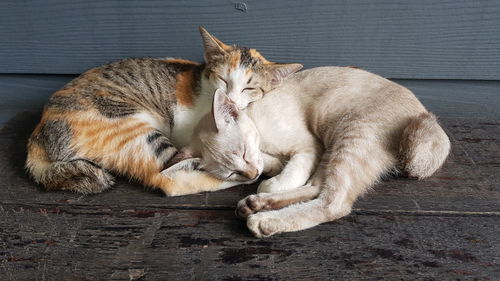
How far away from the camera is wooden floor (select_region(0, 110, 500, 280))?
112cm

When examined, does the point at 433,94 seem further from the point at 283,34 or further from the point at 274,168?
the point at 274,168

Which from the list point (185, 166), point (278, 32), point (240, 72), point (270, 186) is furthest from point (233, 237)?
point (278, 32)

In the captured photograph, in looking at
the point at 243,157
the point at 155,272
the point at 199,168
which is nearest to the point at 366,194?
the point at 243,157

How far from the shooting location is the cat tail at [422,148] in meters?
1.38

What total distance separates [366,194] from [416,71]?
87 centimetres

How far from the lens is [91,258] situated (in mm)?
1157

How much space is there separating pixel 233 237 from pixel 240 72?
0.72 metres

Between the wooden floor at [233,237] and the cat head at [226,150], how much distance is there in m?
0.07

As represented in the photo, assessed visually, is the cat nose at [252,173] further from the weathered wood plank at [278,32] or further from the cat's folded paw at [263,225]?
the weathered wood plank at [278,32]

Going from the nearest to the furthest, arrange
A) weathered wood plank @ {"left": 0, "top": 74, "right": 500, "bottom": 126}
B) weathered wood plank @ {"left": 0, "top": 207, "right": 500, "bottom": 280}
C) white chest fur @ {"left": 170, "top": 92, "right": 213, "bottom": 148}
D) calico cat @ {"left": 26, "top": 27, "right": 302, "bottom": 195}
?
weathered wood plank @ {"left": 0, "top": 207, "right": 500, "bottom": 280}, calico cat @ {"left": 26, "top": 27, "right": 302, "bottom": 195}, white chest fur @ {"left": 170, "top": 92, "right": 213, "bottom": 148}, weathered wood plank @ {"left": 0, "top": 74, "right": 500, "bottom": 126}

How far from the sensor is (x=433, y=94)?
2.09 meters

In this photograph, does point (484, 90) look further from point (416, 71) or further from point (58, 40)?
point (58, 40)

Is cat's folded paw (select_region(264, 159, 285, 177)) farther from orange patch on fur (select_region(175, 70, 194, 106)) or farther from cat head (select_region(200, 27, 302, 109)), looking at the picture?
orange patch on fur (select_region(175, 70, 194, 106))

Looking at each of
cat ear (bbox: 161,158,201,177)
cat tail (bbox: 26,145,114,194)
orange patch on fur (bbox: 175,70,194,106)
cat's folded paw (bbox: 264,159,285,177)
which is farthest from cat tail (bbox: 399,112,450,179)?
cat tail (bbox: 26,145,114,194)
